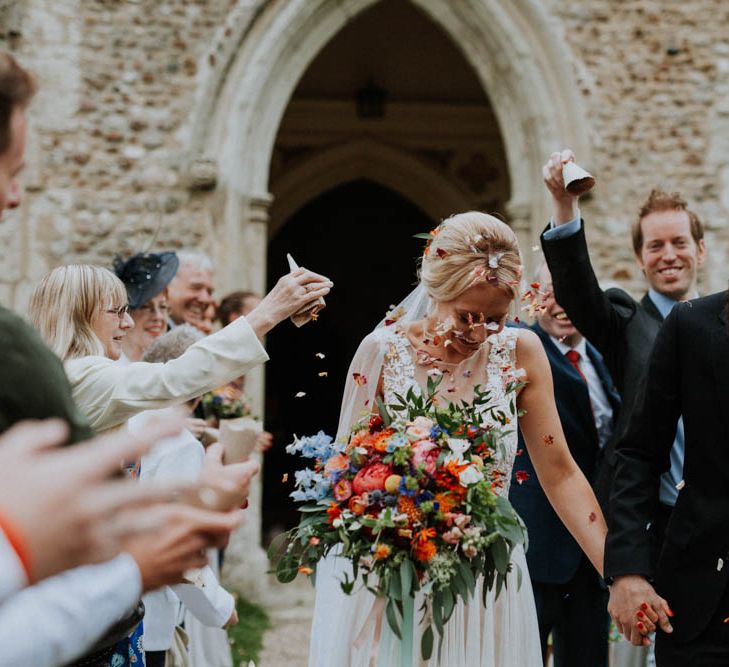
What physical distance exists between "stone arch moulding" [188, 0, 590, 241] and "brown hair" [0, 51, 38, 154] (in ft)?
21.8

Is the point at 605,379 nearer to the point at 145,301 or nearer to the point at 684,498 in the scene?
the point at 684,498

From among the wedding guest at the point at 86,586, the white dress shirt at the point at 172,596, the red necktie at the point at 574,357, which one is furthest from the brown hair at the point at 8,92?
the red necktie at the point at 574,357

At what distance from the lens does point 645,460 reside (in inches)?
117

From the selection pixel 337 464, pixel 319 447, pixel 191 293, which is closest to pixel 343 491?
pixel 337 464

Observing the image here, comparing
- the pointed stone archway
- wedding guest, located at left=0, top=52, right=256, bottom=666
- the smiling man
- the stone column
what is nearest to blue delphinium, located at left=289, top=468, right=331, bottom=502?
the smiling man

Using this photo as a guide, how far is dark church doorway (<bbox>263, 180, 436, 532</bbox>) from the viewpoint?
1377 centimetres

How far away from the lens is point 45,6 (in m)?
7.91

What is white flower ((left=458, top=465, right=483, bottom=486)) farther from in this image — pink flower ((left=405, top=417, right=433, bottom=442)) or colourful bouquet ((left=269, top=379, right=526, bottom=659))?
pink flower ((left=405, top=417, right=433, bottom=442))

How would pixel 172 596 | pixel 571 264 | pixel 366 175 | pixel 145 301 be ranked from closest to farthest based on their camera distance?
pixel 571 264, pixel 172 596, pixel 145 301, pixel 366 175

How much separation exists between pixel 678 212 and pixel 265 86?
483cm

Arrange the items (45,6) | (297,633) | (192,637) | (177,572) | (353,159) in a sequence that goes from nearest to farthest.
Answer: (177,572) < (192,637) < (297,633) < (45,6) < (353,159)

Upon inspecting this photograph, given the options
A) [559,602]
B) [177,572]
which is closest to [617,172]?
[559,602]

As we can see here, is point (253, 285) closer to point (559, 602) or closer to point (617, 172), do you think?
point (617, 172)

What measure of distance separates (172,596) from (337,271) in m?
10.7
